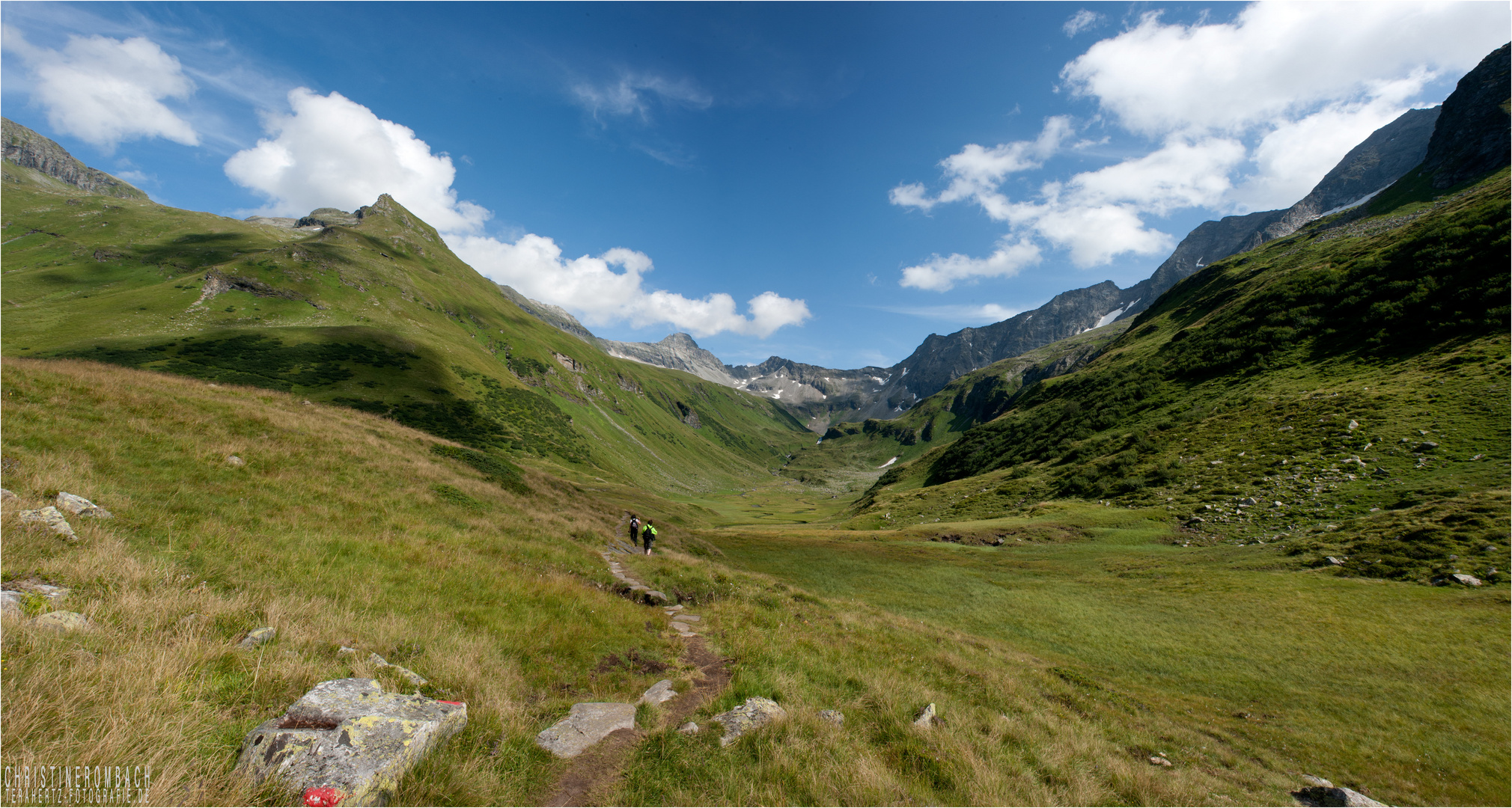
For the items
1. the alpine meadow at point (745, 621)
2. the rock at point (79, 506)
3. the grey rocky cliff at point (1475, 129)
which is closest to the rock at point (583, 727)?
the alpine meadow at point (745, 621)

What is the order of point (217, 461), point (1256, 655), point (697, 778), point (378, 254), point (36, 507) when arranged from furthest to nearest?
point (378, 254)
point (1256, 655)
point (217, 461)
point (36, 507)
point (697, 778)

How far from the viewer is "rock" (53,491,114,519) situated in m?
10.5

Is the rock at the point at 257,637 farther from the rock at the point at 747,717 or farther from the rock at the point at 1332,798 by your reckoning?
the rock at the point at 1332,798

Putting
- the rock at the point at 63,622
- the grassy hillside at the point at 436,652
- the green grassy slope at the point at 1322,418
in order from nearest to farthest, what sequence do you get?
1. the grassy hillside at the point at 436,652
2. the rock at the point at 63,622
3. the green grassy slope at the point at 1322,418

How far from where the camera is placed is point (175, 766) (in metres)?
4.33

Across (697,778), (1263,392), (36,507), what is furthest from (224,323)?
(1263,392)

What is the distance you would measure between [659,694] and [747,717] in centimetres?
234

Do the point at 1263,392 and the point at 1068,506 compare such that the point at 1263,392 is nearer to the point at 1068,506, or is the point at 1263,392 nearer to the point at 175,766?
the point at 1068,506

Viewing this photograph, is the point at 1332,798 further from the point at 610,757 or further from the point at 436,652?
the point at 436,652

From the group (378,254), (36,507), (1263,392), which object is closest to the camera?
(36,507)

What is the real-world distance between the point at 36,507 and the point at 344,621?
7.78 m

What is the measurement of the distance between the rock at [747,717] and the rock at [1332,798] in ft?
38.6

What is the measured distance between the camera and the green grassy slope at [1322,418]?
93.6 ft

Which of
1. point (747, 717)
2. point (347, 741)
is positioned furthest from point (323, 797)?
point (747, 717)
